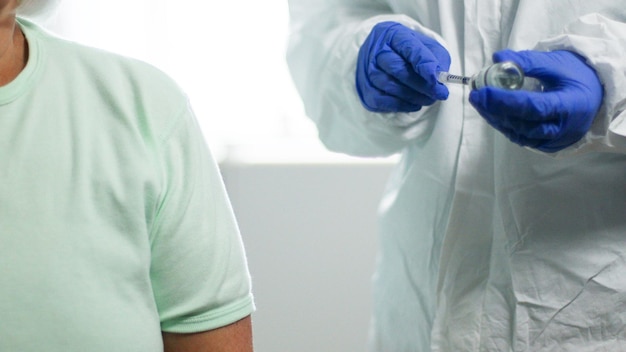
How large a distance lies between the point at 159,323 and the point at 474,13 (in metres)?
0.59

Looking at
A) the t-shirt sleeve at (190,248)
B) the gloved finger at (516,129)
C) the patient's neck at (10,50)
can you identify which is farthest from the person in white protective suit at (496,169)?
the patient's neck at (10,50)

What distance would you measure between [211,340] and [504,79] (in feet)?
1.51

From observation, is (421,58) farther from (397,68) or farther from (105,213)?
(105,213)

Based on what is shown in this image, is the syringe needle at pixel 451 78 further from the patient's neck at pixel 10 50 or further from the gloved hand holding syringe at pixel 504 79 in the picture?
the patient's neck at pixel 10 50

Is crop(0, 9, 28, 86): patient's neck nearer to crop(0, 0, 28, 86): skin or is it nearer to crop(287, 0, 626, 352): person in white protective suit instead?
crop(0, 0, 28, 86): skin

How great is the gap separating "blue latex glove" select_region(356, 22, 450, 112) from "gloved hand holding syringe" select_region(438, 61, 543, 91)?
0.26ft

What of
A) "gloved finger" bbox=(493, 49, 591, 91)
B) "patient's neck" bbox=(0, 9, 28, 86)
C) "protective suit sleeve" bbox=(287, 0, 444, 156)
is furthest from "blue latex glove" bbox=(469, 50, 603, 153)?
"patient's neck" bbox=(0, 9, 28, 86)

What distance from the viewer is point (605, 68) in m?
0.97

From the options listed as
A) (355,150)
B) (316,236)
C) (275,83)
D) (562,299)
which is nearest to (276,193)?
(316,236)

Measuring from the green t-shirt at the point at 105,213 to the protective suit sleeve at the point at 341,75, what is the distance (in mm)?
392

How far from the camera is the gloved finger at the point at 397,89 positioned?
46.1 inches

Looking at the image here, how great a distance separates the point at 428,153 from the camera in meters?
1.19

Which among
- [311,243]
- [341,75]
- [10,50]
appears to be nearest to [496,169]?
[341,75]

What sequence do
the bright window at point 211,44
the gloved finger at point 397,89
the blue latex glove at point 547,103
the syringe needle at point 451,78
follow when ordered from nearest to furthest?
the blue latex glove at point 547,103
the syringe needle at point 451,78
the gloved finger at point 397,89
the bright window at point 211,44
